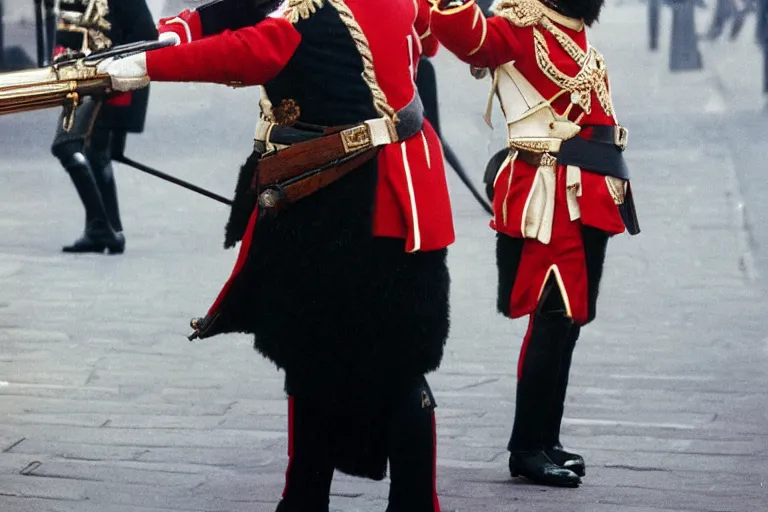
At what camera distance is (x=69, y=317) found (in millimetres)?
7332

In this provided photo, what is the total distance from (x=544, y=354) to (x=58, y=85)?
1.80 meters

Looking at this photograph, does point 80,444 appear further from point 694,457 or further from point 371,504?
point 694,457

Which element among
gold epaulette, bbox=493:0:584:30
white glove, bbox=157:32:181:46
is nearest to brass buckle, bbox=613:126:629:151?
gold epaulette, bbox=493:0:584:30

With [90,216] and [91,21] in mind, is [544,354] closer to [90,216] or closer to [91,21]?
[91,21]

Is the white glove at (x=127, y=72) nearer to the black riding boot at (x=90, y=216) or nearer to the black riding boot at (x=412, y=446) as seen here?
the black riding boot at (x=412, y=446)

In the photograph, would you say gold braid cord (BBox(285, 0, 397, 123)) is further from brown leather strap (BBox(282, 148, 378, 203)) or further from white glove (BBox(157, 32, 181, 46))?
white glove (BBox(157, 32, 181, 46))

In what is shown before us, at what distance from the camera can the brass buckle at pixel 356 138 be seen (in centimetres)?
387

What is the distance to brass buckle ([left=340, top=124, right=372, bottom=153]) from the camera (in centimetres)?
387

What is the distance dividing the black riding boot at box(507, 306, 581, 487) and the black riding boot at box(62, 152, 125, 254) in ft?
15.1

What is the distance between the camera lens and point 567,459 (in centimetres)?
482

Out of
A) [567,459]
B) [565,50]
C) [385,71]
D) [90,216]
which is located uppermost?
[385,71]

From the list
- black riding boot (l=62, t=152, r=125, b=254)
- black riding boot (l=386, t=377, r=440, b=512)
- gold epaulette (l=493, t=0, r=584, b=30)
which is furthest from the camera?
black riding boot (l=62, t=152, r=125, b=254)

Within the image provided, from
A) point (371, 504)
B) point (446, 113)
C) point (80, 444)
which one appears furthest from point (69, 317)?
point (446, 113)

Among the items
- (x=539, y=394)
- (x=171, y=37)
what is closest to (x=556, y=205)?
(x=539, y=394)
